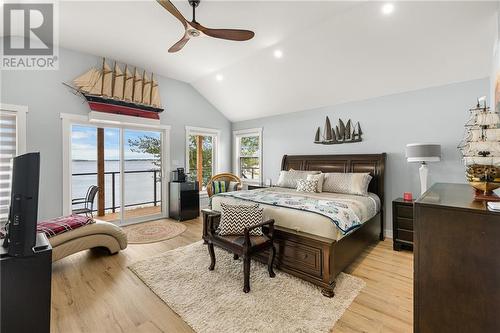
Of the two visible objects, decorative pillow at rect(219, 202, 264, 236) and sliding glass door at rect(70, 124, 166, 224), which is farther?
sliding glass door at rect(70, 124, 166, 224)

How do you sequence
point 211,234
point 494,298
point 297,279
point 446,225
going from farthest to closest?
point 211,234
point 297,279
point 446,225
point 494,298

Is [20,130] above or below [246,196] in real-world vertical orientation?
above

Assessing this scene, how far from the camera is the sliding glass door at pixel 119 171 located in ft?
14.3

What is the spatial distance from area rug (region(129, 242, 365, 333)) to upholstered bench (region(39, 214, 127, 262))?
1.82 feet

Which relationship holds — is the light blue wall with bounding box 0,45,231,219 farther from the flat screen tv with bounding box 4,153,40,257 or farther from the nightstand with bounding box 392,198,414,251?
the nightstand with bounding box 392,198,414,251

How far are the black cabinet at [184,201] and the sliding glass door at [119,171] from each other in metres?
0.28

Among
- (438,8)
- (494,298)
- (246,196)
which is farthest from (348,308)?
(438,8)

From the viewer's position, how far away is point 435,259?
1.28 metres

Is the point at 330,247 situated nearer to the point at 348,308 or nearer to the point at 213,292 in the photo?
the point at 348,308

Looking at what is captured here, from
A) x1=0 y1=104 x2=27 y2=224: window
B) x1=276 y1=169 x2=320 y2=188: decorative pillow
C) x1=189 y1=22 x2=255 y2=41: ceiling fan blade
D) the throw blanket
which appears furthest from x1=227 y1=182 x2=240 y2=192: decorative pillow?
x1=0 y1=104 x2=27 y2=224: window

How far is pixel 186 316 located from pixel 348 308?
4.71ft

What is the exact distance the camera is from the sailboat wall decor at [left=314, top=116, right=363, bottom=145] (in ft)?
14.3

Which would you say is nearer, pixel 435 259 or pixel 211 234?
pixel 435 259

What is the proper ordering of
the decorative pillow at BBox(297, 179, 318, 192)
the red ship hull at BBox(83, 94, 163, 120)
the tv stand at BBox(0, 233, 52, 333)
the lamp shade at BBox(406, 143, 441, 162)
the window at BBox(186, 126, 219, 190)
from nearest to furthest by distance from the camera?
1. the tv stand at BBox(0, 233, 52, 333)
2. the lamp shade at BBox(406, 143, 441, 162)
3. the decorative pillow at BBox(297, 179, 318, 192)
4. the red ship hull at BBox(83, 94, 163, 120)
5. the window at BBox(186, 126, 219, 190)
